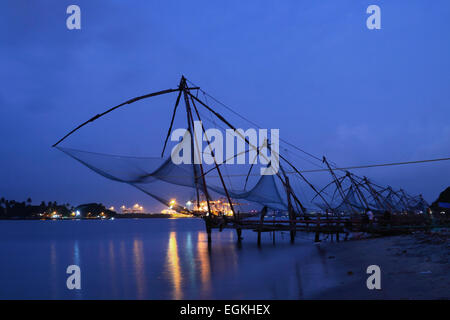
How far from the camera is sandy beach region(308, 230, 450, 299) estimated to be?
5.73 meters

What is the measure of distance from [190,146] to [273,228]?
6535 mm

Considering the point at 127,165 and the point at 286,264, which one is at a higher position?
the point at 127,165

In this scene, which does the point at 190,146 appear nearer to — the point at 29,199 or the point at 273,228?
the point at 273,228

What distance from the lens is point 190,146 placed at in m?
13.2

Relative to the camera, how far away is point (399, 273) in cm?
728

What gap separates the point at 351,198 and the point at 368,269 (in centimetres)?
2099

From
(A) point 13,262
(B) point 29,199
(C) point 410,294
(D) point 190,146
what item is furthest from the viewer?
Answer: (B) point 29,199

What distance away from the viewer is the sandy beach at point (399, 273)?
573 cm

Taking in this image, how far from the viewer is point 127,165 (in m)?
11.7
